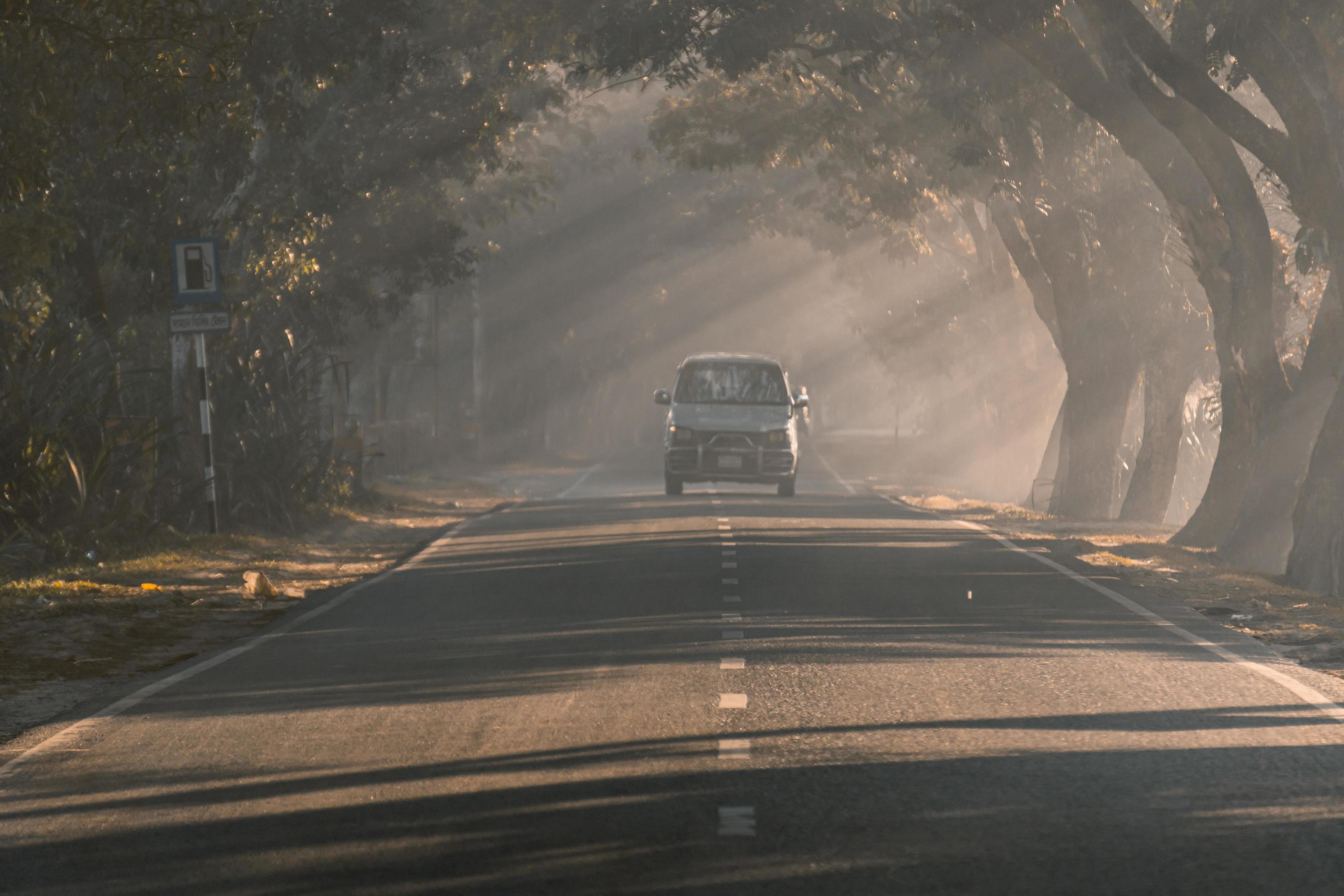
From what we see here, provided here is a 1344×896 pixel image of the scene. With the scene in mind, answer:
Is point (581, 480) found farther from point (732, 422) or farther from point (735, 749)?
point (735, 749)

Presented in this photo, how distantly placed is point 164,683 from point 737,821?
4.65 metres

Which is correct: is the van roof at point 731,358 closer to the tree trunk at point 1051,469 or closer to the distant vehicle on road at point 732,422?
the distant vehicle on road at point 732,422

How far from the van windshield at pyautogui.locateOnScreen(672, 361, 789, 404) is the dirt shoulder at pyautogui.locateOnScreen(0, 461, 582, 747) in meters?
6.52

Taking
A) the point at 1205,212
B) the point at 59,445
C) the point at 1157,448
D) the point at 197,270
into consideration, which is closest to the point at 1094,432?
the point at 1157,448

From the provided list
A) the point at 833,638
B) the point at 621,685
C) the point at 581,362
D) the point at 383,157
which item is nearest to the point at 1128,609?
the point at 833,638

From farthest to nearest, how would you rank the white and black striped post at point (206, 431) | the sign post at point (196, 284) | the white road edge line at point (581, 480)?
the white road edge line at point (581, 480)
the white and black striped post at point (206, 431)
the sign post at point (196, 284)

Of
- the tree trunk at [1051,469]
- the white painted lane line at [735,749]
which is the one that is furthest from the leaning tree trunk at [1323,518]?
the tree trunk at [1051,469]

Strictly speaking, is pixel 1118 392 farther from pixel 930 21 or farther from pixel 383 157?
pixel 383 157

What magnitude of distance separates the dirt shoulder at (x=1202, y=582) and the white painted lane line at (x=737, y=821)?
5.07m

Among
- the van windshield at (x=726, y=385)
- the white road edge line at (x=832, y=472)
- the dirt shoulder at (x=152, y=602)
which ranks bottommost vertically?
the white road edge line at (x=832, y=472)

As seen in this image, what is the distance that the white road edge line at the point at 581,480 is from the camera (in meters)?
36.0

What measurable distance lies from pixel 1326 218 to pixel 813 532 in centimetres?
653

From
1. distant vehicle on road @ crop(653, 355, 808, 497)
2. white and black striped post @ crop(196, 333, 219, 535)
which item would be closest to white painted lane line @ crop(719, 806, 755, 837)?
white and black striped post @ crop(196, 333, 219, 535)

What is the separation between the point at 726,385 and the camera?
29922 mm
